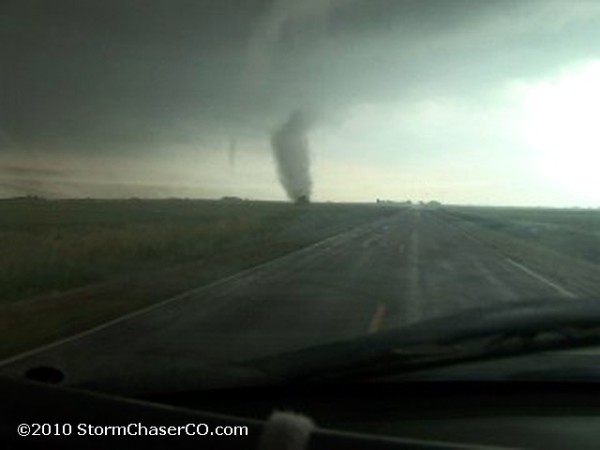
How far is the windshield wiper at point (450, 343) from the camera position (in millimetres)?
3754

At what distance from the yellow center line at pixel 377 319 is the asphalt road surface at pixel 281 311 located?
1 cm

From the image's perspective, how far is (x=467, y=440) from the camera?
3180mm

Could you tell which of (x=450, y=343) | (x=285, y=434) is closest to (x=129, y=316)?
(x=450, y=343)

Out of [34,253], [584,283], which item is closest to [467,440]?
[584,283]

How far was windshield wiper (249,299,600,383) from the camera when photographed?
12.3 feet

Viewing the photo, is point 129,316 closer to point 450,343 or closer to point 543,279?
point 450,343

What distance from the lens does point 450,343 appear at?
4.01 meters

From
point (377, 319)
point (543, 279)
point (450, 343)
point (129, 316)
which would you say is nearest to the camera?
point (450, 343)

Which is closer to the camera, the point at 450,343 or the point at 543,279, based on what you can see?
the point at 450,343

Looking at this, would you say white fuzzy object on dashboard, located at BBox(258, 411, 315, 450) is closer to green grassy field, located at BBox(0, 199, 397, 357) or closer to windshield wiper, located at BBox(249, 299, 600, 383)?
windshield wiper, located at BBox(249, 299, 600, 383)

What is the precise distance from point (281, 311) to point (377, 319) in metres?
1.63

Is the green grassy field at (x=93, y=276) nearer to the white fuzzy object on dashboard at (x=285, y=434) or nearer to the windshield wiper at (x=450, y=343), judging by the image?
the windshield wiper at (x=450, y=343)

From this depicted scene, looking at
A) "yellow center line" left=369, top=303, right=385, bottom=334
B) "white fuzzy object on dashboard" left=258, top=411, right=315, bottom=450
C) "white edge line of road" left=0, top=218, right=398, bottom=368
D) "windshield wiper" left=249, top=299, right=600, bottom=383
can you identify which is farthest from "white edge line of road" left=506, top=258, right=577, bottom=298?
"white fuzzy object on dashboard" left=258, top=411, right=315, bottom=450

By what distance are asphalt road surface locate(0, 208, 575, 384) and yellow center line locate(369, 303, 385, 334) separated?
0.04 ft
